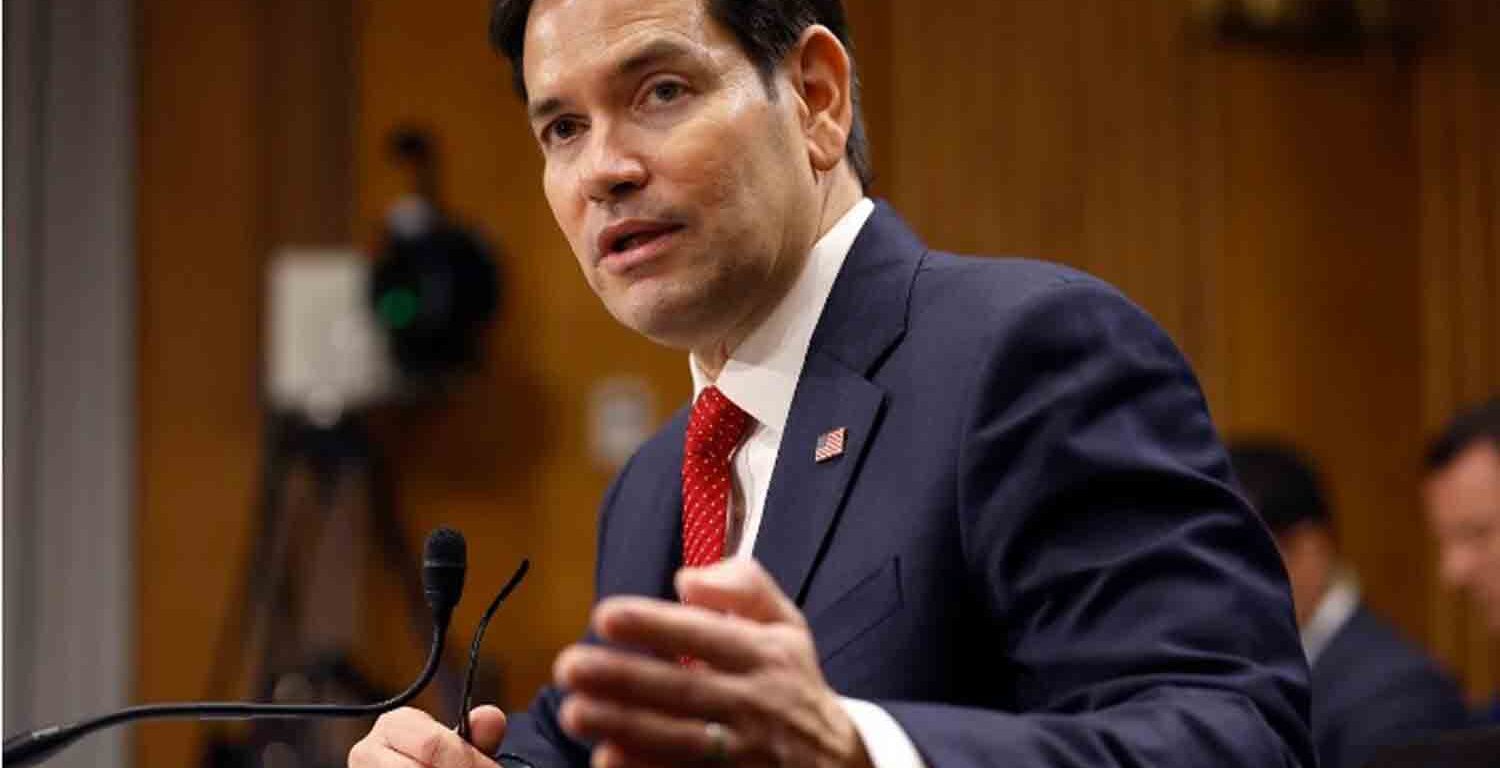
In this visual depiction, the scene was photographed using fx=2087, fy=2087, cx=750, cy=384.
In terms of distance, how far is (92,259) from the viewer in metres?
5.13

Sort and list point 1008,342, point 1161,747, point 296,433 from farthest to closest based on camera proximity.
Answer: point 296,433
point 1008,342
point 1161,747

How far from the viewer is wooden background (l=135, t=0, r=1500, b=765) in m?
5.28

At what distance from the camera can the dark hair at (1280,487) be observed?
4484 millimetres

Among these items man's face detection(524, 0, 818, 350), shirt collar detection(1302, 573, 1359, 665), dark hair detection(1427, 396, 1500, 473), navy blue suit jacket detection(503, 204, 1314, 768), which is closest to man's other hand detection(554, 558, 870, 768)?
navy blue suit jacket detection(503, 204, 1314, 768)

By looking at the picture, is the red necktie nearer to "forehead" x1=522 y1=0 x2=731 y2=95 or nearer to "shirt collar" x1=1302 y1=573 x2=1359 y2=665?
"forehead" x1=522 y1=0 x2=731 y2=95

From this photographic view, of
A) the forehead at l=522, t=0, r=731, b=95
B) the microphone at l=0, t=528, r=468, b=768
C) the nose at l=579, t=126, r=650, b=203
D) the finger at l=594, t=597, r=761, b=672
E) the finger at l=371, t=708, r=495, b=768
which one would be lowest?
the finger at l=371, t=708, r=495, b=768

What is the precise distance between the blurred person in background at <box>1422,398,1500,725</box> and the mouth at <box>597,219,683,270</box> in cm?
275

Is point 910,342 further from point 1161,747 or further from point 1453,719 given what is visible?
point 1453,719

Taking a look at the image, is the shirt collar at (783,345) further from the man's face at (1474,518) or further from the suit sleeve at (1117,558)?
the man's face at (1474,518)

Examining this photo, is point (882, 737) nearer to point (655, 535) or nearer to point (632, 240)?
point (632, 240)

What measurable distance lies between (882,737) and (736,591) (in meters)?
0.15

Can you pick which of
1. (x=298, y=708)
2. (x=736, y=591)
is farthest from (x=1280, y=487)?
(x=736, y=591)

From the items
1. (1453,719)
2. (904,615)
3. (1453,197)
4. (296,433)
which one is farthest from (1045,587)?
(1453,197)

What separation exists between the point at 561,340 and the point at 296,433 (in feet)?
2.42
